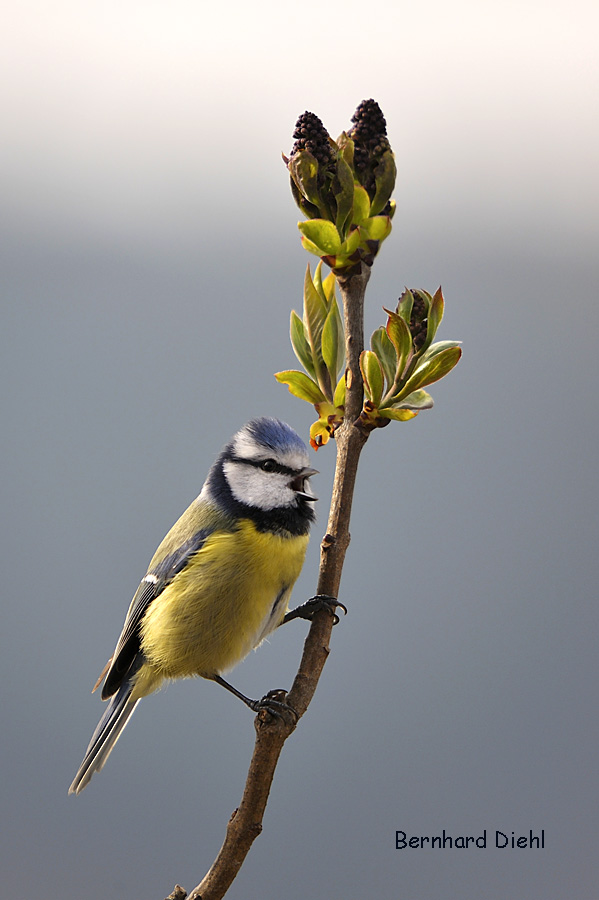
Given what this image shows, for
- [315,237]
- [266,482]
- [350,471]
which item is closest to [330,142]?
[315,237]

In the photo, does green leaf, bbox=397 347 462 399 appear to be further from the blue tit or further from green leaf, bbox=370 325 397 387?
the blue tit

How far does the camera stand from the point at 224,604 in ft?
2.02

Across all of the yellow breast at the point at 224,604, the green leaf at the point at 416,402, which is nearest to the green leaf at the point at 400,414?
the green leaf at the point at 416,402

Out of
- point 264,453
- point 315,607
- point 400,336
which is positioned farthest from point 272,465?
point 400,336

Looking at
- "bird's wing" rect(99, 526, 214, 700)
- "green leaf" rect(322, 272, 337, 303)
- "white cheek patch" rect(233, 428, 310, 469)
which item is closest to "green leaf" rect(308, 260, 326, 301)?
"green leaf" rect(322, 272, 337, 303)

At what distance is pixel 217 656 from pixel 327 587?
0.70ft

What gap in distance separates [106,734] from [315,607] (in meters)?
0.21

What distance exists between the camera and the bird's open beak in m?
0.55

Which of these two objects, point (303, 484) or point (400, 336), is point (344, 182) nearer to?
point (400, 336)

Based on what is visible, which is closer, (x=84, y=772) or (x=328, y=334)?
(x=328, y=334)

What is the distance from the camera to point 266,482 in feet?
1.95

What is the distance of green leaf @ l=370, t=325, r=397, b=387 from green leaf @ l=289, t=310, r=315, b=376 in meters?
0.05

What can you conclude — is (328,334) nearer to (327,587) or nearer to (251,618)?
(327,587)

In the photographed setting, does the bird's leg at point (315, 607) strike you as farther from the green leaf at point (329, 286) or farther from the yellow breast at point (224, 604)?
the green leaf at point (329, 286)
